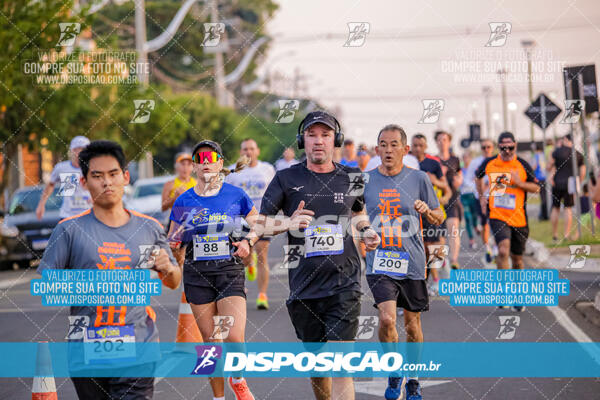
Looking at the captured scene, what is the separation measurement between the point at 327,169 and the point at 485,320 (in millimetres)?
5599

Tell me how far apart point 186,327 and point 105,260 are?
4.57m

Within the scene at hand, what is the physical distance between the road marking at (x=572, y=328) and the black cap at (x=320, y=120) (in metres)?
3.89

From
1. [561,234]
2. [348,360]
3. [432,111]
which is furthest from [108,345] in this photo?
[561,234]

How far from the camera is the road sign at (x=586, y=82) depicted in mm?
→ 16141

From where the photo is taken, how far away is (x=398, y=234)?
27.0 ft

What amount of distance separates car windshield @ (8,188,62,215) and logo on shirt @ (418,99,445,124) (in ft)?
42.6

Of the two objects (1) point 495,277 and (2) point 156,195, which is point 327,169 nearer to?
(1) point 495,277

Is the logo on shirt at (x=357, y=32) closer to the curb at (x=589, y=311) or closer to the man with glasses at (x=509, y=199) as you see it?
the man with glasses at (x=509, y=199)

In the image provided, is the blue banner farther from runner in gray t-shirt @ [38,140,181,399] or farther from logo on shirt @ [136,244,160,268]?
logo on shirt @ [136,244,160,268]

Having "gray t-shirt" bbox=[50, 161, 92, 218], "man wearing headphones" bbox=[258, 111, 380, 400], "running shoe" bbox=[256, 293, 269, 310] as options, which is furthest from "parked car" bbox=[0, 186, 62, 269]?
"man wearing headphones" bbox=[258, 111, 380, 400]

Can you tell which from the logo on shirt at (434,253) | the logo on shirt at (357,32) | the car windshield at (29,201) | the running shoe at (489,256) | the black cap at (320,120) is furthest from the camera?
the car windshield at (29,201)

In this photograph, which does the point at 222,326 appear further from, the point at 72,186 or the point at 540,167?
the point at 540,167

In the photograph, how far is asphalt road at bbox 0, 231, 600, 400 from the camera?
813cm

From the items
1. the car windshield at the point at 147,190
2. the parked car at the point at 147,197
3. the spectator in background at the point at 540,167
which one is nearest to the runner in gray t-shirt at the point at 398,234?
the parked car at the point at 147,197
